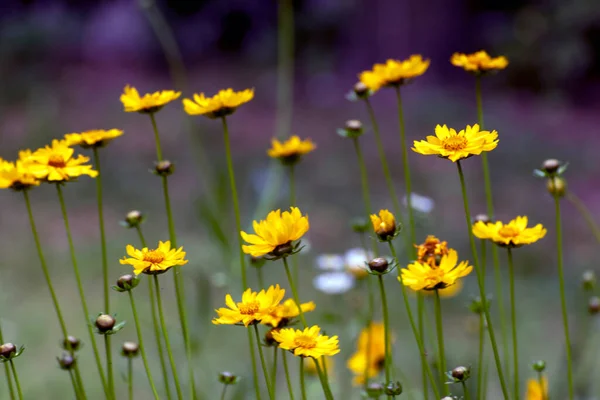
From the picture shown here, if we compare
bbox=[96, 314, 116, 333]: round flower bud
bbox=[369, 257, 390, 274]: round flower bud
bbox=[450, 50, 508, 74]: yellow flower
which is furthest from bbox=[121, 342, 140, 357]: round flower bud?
bbox=[450, 50, 508, 74]: yellow flower

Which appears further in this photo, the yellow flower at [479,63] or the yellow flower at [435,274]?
the yellow flower at [479,63]

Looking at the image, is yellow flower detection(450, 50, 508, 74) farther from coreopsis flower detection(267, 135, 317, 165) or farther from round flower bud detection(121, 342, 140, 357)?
round flower bud detection(121, 342, 140, 357)

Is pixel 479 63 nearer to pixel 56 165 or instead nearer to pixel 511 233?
pixel 511 233

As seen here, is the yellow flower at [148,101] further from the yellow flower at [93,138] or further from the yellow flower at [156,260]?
the yellow flower at [156,260]

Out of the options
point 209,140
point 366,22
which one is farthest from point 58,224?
point 366,22

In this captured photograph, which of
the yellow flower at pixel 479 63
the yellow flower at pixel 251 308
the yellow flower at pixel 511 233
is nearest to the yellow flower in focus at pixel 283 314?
the yellow flower at pixel 251 308

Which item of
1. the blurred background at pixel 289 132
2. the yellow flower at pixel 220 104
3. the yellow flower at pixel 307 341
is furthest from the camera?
the blurred background at pixel 289 132

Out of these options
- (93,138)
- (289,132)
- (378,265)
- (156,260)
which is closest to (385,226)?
(378,265)
